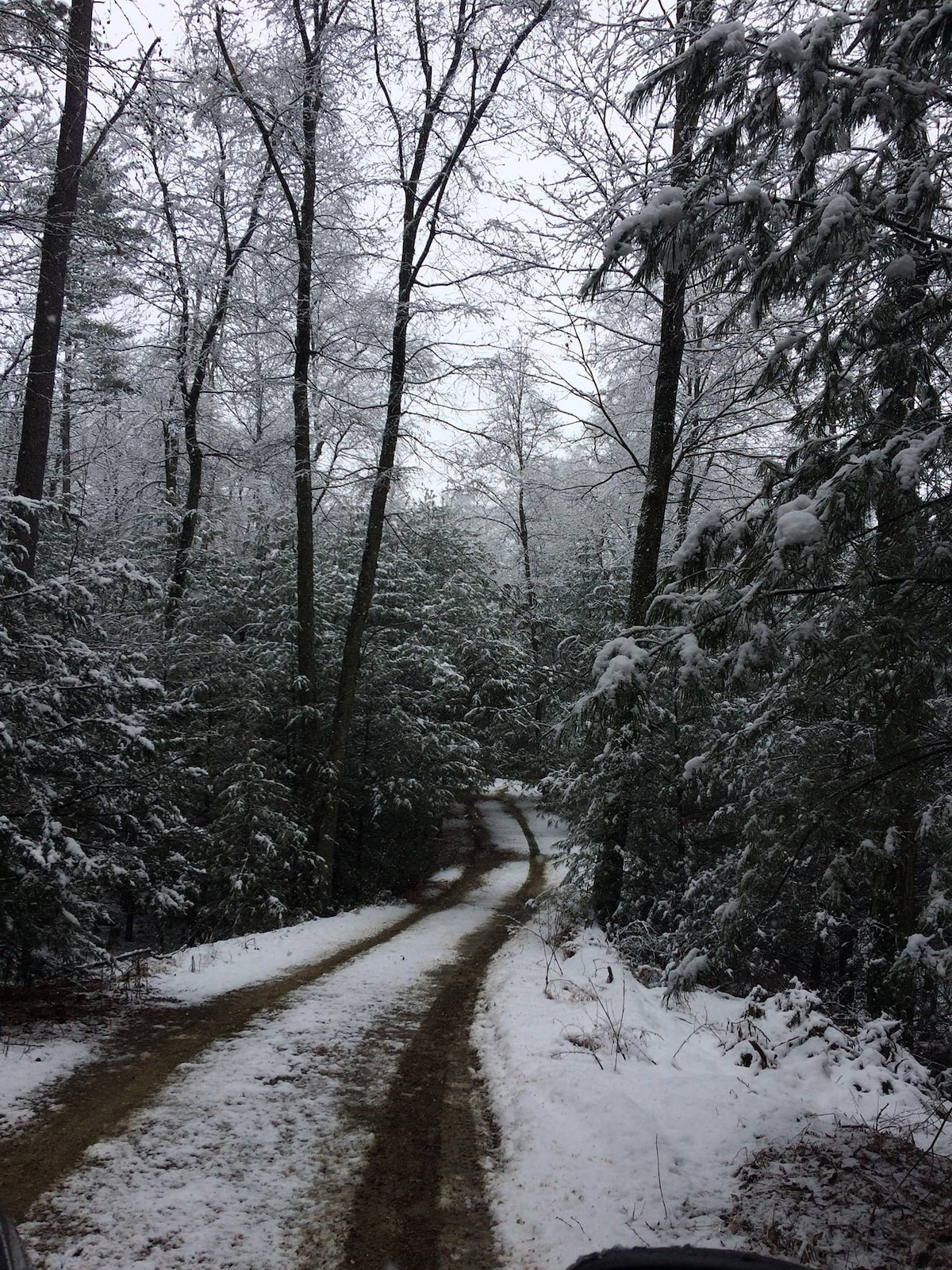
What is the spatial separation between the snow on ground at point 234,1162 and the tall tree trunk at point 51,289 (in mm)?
5589

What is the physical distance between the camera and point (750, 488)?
15039 mm

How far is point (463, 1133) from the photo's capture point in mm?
4695

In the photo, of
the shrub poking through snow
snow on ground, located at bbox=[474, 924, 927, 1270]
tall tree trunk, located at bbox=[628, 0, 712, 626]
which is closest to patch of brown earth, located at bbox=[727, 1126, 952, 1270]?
snow on ground, located at bbox=[474, 924, 927, 1270]

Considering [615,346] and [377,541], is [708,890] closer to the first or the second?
[615,346]

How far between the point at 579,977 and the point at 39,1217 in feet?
18.2

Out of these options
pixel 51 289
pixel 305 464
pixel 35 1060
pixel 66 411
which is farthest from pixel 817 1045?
pixel 66 411

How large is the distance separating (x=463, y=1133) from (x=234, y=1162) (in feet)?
4.58

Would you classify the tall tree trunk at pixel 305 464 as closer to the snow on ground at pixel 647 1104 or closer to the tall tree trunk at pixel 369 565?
the tall tree trunk at pixel 369 565

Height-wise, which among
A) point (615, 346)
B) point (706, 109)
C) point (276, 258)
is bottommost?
point (706, 109)

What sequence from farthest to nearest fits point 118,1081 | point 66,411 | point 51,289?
point 66,411 < point 51,289 < point 118,1081

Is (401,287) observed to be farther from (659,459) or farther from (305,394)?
(659,459)

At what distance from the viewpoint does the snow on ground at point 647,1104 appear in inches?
142

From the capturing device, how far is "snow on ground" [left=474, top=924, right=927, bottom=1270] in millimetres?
3613

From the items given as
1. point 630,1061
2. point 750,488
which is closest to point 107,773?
point 630,1061
